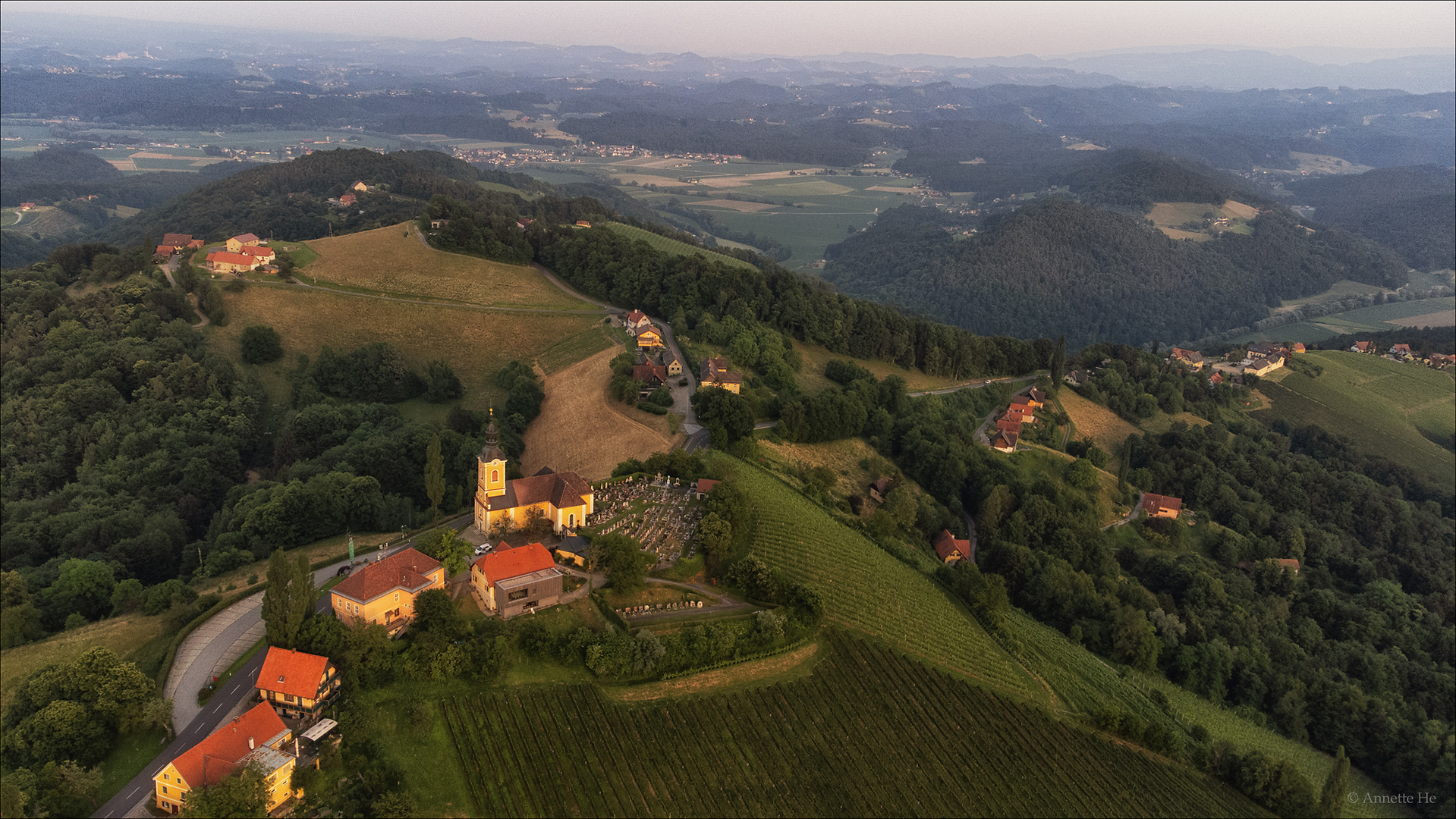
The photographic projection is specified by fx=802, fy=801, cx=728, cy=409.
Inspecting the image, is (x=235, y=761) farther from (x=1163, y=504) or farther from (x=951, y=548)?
(x=1163, y=504)

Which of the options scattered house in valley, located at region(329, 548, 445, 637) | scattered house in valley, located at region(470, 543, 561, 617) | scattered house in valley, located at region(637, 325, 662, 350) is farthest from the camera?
scattered house in valley, located at region(637, 325, 662, 350)

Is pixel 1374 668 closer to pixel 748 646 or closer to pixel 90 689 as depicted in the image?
pixel 748 646

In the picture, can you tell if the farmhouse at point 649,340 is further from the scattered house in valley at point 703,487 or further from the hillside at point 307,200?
the hillside at point 307,200

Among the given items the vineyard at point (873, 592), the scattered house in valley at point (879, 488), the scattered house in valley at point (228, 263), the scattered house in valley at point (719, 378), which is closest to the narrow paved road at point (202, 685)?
the vineyard at point (873, 592)

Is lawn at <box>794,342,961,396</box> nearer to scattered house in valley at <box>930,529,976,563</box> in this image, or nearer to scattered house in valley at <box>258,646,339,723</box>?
scattered house in valley at <box>930,529,976,563</box>

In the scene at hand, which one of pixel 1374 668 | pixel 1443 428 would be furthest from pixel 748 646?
pixel 1443 428

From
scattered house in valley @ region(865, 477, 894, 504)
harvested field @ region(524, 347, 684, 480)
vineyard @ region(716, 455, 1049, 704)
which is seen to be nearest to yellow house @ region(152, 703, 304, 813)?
vineyard @ region(716, 455, 1049, 704)

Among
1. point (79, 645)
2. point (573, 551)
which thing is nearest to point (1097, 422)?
point (573, 551)
